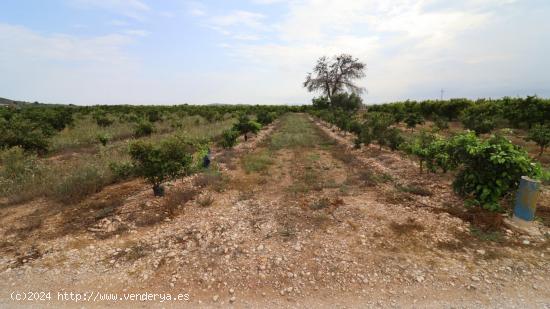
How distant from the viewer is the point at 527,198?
4402mm

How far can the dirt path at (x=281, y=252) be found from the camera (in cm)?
313

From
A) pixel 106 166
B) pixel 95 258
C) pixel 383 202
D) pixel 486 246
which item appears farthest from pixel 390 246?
pixel 106 166

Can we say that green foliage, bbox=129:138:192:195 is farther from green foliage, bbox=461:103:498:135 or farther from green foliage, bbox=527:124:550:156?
green foliage, bbox=461:103:498:135

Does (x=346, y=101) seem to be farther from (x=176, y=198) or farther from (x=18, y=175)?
(x=18, y=175)

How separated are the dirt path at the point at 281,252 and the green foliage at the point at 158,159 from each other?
61 cm

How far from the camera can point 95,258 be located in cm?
390

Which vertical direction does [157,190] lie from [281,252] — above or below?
above

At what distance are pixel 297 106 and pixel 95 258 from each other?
6770cm

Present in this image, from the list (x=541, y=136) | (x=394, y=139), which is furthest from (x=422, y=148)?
(x=541, y=136)

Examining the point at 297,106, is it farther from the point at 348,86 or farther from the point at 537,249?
the point at 537,249

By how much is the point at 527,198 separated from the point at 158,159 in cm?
705

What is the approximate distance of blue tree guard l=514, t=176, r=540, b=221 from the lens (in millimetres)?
4379

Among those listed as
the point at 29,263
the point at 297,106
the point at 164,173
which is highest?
the point at 297,106

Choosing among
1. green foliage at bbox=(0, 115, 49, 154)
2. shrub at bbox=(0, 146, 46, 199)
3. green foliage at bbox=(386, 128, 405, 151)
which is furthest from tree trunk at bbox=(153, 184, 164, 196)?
green foliage at bbox=(0, 115, 49, 154)
